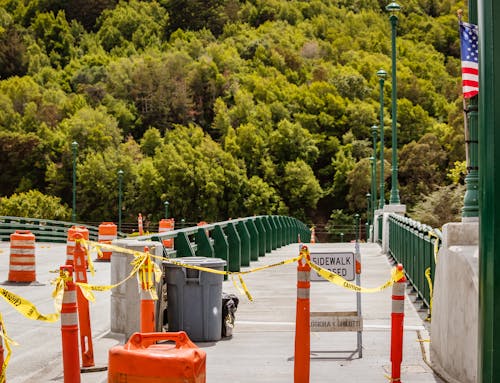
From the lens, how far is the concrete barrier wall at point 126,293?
36.3 ft

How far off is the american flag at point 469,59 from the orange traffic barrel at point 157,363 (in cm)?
437

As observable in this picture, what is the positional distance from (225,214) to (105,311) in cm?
10016

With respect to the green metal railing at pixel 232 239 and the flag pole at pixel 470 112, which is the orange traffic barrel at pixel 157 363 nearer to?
the flag pole at pixel 470 112

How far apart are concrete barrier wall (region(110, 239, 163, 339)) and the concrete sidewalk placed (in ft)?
0.78

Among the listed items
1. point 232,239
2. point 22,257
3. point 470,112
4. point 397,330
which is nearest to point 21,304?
point 397,330

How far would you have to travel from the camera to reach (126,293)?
1110 cm

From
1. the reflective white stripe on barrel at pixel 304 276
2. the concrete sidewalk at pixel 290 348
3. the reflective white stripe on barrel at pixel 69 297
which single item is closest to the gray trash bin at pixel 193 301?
the concrete sidewalk at pixel 290 348

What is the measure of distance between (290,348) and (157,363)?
534 centimetres

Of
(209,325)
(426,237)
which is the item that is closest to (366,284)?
(426,237)

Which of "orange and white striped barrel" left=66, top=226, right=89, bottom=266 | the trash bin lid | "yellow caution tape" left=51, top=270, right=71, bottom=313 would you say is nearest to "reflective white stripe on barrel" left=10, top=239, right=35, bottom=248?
"orange and white striped barrel" left=66, top=226, right=89, bottom=266

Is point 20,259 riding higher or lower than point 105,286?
lower

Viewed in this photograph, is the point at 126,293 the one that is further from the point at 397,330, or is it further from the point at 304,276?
the point at 397,330

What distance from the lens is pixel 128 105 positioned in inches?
5930

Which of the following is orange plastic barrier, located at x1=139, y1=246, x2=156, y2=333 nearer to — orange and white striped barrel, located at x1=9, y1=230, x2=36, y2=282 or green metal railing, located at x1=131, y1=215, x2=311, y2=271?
green metal railing, located at x1=131, y1=215, x2=311, y2=271
